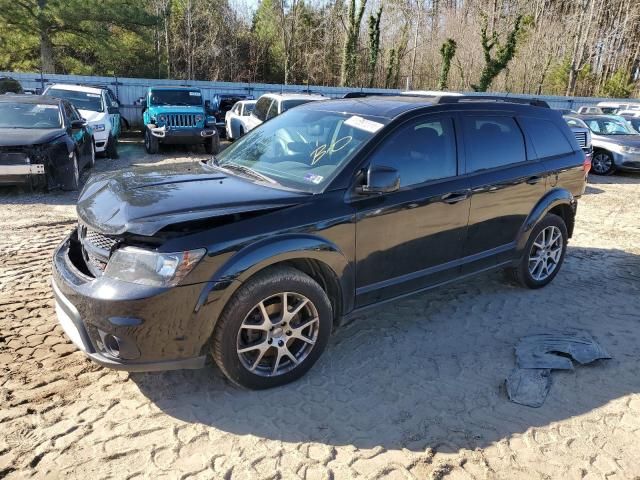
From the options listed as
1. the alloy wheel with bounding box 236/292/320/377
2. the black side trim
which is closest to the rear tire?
the black side trim

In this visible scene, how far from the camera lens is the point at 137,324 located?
8.89 ft

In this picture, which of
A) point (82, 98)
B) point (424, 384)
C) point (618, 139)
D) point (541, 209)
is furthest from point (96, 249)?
point (618, 139)

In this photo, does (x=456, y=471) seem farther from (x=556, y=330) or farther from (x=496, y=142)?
(x=496, y=142)

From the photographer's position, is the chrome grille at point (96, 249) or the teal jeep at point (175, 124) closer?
the chrome grille at point (96, 249)

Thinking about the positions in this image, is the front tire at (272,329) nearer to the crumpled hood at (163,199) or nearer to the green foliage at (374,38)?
the crumpled hood at (163,199)

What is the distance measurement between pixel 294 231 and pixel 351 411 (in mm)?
1182

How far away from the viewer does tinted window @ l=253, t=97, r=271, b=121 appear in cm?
1257

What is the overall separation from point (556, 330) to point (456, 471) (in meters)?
2.16

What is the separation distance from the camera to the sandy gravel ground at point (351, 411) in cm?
266

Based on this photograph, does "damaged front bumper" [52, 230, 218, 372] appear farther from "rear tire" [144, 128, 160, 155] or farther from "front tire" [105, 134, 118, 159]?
"rear tire" [144, 128, 160, 155]

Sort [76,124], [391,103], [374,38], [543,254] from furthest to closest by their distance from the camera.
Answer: [374,38]
[76,124]
[543,254]
[391,103]

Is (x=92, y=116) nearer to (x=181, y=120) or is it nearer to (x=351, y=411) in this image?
(x=181, y=120)

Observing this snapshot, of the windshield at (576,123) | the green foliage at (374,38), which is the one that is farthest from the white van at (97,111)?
the green foliage at (374,38)

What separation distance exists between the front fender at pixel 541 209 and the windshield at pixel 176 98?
12309 millimetres
